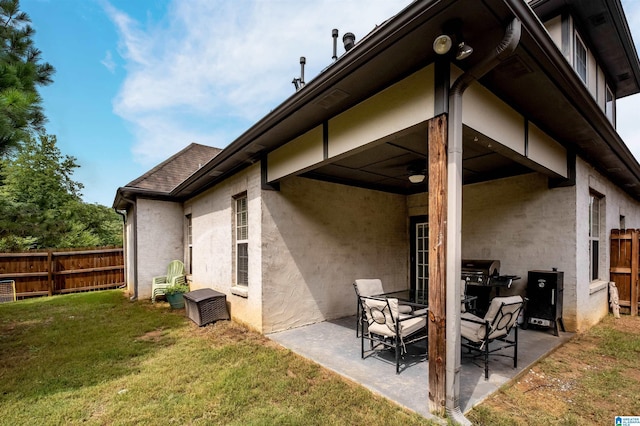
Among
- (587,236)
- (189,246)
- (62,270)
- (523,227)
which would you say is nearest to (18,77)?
(189,246)

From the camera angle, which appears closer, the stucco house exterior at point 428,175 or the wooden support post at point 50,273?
the stucco house exterior at point 428,175

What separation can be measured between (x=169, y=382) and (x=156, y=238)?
6088mm

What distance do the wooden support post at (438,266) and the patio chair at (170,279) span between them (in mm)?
7263

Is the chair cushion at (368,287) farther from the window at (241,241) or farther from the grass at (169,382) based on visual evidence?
the window at (241,241)

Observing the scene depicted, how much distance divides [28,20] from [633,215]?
14.0 m

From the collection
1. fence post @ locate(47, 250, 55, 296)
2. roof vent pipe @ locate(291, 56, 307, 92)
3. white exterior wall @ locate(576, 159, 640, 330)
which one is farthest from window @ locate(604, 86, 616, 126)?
fence post @ locate(47, 250, 55, 296)

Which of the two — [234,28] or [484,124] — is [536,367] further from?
[234,28]

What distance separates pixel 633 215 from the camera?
817 centimetres

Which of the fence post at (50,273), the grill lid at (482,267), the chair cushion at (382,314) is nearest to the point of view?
the chair cushion at (382,314)

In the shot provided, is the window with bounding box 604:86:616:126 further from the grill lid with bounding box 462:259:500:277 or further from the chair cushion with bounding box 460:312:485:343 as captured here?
the chair cushion with bounding box 460:312:485:343

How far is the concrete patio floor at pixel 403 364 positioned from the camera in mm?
2777

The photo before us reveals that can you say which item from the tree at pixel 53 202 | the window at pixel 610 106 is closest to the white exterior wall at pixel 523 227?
the window at pixel 610 106

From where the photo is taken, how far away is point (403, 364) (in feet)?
11.5

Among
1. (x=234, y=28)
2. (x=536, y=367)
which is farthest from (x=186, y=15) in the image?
(x=536, y=367)
